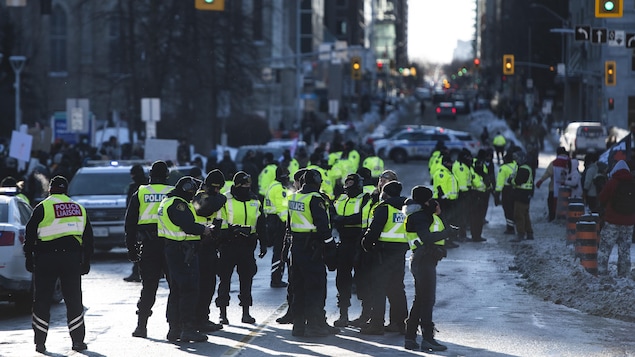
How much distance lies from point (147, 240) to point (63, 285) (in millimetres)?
1062

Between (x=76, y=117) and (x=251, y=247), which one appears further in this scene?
(x=76, y=117)

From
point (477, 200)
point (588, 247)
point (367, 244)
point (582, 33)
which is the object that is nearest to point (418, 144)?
point (582, 33)

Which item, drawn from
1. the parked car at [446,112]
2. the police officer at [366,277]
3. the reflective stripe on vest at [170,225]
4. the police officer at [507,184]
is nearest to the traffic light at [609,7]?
the police officer at [507,184]

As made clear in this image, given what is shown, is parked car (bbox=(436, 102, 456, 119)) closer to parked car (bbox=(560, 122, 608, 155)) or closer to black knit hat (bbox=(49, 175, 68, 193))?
parked car (bbox=(560, 122, 608, 155))

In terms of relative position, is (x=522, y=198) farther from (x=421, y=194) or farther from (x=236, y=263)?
(x=421, y=194)

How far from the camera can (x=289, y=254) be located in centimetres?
1406

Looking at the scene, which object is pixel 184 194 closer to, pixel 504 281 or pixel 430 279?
pixel 430 279

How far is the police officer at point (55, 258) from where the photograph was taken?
43.1 feet

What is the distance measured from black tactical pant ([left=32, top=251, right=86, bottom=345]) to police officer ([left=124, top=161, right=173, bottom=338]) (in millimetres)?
835

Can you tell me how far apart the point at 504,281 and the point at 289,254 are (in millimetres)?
6071

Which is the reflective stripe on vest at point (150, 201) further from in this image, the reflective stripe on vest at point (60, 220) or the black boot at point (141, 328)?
the black boot at point (141, 328)

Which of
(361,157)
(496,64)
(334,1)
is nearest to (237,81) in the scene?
(361,157)

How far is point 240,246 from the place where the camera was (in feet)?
48.5

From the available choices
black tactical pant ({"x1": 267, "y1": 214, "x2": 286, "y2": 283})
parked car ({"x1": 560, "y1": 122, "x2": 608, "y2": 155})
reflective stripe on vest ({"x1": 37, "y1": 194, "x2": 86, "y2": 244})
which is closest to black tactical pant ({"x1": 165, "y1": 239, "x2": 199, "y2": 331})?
reflective stripe on vest ({"x1": 37, "y1": 194, "x2": 86, "y2": 244})
